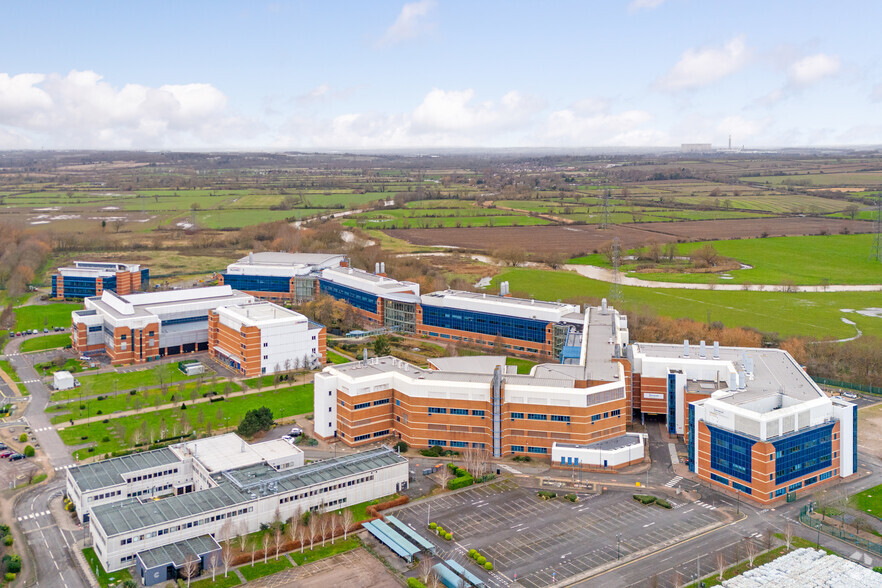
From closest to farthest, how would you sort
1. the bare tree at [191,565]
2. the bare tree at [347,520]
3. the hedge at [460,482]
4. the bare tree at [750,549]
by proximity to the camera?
the bare tree at [191,565] → the bare tree at [750,549] → the bare tree at [347,520] → the hedge at [460,482]

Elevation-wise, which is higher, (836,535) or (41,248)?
(41,248)

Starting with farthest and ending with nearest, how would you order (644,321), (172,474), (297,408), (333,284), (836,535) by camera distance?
(333,284) → (644,321) → (297,408) → (172,474) → (836,535)

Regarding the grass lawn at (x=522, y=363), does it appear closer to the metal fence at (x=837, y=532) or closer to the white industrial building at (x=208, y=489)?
the white industrial building at (x=208, y=489)

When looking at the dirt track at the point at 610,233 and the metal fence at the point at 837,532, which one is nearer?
the metal fence at the point at 837,532

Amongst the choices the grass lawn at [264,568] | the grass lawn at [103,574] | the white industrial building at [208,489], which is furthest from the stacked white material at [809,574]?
the grass lawn at [103,574]

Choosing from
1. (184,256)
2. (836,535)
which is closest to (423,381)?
(836,535)

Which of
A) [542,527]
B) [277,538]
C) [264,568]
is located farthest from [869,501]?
[264,568]

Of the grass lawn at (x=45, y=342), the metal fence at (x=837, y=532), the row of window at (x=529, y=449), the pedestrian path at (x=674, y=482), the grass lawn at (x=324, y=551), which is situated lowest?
the metal fence at (x=837, y=532)

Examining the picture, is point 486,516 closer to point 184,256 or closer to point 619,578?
point 619,578

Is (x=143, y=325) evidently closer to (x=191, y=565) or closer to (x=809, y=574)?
(x=191, y=565)
